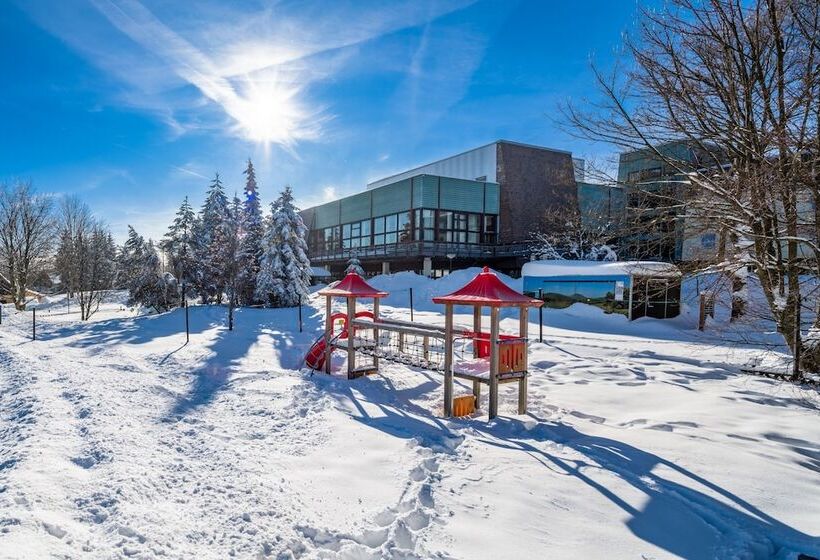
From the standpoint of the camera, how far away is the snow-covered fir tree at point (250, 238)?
85.3 ft

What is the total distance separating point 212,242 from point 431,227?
15281mm

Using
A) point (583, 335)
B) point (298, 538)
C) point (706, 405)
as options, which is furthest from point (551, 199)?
point (298, 538)

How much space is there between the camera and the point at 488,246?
34125mm

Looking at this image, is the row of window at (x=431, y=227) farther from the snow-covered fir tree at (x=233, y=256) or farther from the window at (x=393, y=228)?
the snow-covered fir tree at (x=233, y=256)

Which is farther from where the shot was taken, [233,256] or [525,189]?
[525,189]

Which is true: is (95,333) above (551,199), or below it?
below

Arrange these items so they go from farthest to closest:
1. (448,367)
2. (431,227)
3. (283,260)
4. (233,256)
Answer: (431,227), (283,260), (233,256), (448,367)

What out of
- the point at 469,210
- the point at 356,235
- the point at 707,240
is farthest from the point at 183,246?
the point at 707,240

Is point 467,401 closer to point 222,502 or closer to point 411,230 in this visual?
point 222,502

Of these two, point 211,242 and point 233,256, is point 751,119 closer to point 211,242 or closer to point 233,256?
point 233,256

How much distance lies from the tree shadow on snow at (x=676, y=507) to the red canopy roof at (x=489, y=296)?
2263mm

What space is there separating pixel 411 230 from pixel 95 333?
886 inches

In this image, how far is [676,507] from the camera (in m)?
4.08

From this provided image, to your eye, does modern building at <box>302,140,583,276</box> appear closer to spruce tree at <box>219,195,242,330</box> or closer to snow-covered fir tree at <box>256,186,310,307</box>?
snow-covered fir tree at <box>256,186,310,307</box>
